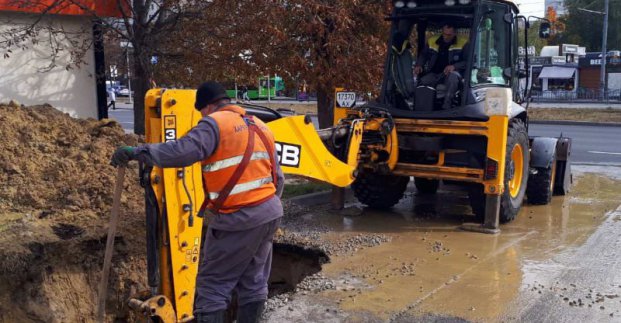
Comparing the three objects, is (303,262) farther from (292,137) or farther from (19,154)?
(19,154)

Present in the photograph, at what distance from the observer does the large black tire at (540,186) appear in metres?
8.82

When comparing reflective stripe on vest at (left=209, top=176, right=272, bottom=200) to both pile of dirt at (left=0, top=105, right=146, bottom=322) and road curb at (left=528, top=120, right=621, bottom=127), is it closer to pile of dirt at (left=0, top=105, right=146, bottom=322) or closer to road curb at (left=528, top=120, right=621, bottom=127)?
pile of dirt at (left=0, top=105, right=146, bottom=322)

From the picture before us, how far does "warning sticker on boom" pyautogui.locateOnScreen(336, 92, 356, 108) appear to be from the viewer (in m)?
8.55

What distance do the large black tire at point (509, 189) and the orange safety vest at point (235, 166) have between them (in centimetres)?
442

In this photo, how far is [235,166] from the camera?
3869mm

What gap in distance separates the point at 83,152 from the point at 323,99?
15.7 ft

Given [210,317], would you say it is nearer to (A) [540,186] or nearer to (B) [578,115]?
(A) [540,186]

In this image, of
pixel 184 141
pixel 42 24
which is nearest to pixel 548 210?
pixel 184 141

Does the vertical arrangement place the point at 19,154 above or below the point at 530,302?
above

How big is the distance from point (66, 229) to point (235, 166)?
2.61 meters

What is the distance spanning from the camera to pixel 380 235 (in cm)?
729

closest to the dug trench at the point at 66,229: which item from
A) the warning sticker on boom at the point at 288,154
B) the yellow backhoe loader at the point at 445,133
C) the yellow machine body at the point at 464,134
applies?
the warning sticker on boom at the point at 288,154

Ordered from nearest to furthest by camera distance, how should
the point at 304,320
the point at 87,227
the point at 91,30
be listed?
1. the point at 304,320
2. the point at 87,227
3. the point at 91,30

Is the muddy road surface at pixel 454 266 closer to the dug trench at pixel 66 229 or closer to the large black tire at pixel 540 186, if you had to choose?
the large black tire at pixel 540 186
